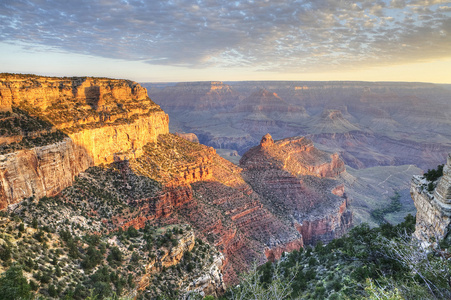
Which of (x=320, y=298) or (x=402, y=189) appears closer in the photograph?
(x=320, y=298)

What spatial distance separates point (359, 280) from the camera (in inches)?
776

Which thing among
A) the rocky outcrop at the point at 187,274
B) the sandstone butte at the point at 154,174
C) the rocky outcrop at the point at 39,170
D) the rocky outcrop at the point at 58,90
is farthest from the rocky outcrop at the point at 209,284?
the rocky outcrop at the point at 58,90

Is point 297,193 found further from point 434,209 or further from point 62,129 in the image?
point 62,129

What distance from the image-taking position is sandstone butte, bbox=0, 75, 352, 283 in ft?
98.1

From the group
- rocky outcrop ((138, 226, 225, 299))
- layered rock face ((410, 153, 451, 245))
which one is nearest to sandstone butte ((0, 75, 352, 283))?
rocky outcrop ((138, 226, 225, 299))

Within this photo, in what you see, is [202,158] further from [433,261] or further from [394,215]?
[394,215]

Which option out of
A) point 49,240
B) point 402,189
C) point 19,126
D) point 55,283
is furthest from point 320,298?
point 402,189

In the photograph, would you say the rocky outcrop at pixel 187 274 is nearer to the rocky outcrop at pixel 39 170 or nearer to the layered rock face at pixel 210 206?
the layered rock face at pixel 210 206

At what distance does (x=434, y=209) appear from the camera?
18.2m

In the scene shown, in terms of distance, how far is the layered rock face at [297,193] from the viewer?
207 ft

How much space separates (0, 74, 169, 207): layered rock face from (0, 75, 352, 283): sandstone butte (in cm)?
11

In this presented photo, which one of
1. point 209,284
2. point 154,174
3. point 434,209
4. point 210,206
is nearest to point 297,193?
point 210,206

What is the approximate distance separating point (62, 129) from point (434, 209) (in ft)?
120

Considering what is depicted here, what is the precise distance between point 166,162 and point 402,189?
4073 inches
